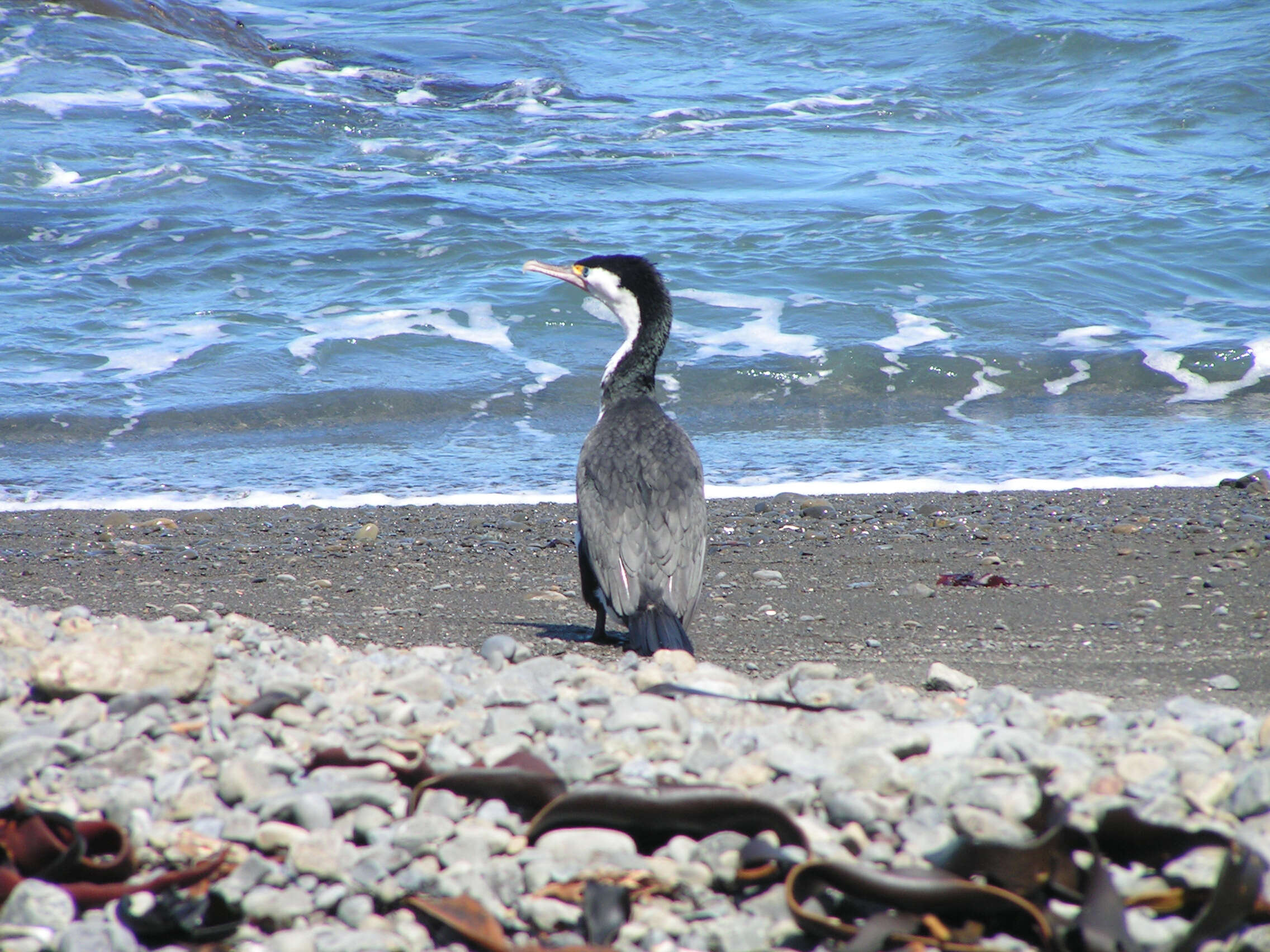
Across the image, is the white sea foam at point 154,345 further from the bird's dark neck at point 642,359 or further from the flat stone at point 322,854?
the flat stone at point 322,854

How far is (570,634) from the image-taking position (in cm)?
477

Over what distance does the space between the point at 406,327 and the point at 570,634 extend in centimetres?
735

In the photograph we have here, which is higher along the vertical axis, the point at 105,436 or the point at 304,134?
the point at 304,134

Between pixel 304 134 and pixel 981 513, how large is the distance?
533 inches

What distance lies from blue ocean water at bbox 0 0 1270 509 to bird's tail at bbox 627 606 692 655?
3.30 m

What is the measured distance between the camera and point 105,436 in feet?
29.6

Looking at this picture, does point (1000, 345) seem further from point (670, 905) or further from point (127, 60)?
point (127, 60)

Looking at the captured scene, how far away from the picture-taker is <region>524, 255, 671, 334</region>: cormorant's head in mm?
5648

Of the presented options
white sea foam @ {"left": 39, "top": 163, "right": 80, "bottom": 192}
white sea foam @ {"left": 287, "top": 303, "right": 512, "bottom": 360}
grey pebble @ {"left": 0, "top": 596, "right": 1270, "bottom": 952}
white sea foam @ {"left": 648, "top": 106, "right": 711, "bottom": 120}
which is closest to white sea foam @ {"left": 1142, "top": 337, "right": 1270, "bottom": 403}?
white sea foam @ {"left": 287, "top": 303, "right": 512, "bottom": 360}

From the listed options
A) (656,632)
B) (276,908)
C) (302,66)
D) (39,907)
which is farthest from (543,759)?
(302,66)

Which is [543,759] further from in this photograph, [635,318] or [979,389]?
[979,389]

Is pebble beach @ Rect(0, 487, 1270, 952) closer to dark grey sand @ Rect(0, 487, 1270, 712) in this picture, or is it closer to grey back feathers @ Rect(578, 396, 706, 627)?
dark grey sand @ Rect(0, 487, 1270, 712)

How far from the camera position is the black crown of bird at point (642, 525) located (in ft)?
14.1

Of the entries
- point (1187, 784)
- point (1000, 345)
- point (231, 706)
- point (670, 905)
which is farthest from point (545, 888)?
point (1000, 345)
